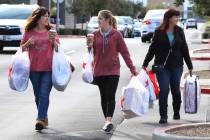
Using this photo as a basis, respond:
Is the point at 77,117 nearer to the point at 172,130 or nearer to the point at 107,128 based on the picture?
the point at 107,128

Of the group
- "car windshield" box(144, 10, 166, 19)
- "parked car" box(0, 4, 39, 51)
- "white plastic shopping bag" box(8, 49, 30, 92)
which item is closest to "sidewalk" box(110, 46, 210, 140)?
"white plastic shopping bag" box(8, 49, 30, 92)

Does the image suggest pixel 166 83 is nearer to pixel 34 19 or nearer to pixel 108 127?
pixel 108 127

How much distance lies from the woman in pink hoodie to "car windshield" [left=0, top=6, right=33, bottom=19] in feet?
56.6

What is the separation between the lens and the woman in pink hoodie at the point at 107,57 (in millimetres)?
9789

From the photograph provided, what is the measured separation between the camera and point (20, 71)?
9.77 meters

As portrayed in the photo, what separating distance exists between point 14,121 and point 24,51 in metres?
1.53

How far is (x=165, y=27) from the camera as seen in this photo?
1049 cm

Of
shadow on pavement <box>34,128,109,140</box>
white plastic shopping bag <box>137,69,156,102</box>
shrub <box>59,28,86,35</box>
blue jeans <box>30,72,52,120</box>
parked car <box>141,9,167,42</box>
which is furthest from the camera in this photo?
shrub <box>59,28,86,35</box>

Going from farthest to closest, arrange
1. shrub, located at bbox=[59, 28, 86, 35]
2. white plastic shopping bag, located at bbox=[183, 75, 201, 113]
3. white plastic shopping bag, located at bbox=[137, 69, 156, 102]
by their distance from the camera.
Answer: shrub, located at bbox=[59, 28, 86, 35] < white plastic shopping bag, located at bbox=[183, 75, 201, 113] < white plastic shopping bag, located at bbox=[137, 69, 156, 102]

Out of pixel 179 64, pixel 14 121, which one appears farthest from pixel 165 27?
pixel 14 121

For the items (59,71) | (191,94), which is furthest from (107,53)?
(191,94)

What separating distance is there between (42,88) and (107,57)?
3.27ft

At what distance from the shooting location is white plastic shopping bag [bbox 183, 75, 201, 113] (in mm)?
10430

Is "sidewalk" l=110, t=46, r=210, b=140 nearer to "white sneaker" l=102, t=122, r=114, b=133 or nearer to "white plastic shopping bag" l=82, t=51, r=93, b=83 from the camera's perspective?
"white sneaker" l=102, t=122, r=114, b=133
